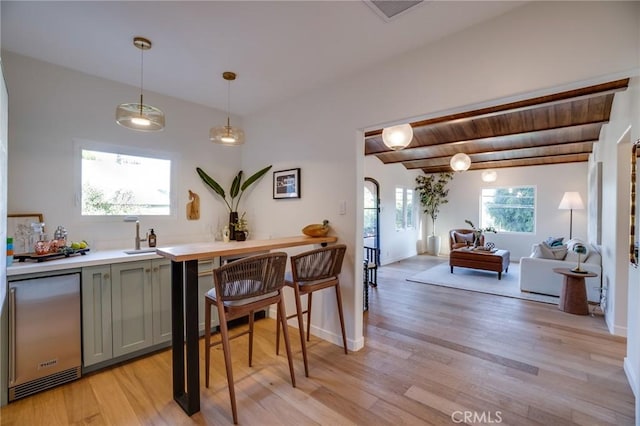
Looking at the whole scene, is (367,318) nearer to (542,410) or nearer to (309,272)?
(309,272)

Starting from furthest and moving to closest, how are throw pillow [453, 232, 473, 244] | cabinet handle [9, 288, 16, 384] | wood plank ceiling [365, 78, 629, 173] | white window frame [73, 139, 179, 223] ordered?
throw pillow [453, 232, 473, 244]
wood plank ceiling [365, 78, 629, 173]
white window frame [73, 139, 179, 223]
cabinet handle [9, 288, 16, 384]

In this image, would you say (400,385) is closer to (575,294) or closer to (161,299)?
(161,299)

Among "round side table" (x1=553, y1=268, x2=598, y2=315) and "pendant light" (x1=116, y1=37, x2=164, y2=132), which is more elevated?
"pendant light" (x1=116, y1=37, x2=164, y2=132)

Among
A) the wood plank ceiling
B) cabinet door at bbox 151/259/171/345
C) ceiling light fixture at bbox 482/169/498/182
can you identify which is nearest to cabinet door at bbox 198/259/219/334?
cabinet door at bbox 151/259/171/345

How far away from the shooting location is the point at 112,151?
3.00 m

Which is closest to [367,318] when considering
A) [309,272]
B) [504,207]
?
[309,272]

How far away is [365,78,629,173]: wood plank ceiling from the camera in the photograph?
3.27 metres

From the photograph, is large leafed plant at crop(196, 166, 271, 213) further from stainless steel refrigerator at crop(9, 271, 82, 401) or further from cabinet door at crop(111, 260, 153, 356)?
stainless steel refrigerator at crop(9, 271, 82, 401)

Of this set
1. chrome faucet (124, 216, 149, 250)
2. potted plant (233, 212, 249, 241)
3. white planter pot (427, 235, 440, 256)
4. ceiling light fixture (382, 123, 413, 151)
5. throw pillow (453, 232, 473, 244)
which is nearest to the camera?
chrome faucet (124, 216, 149, 250)

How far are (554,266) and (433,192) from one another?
456 centimetres

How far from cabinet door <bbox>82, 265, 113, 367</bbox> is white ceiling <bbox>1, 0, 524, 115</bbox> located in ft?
5.92

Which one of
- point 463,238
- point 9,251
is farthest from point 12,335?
point 463,238

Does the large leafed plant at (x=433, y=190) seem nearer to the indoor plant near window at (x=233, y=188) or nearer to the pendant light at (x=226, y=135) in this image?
the indoor plant near window at (x=233, y=188)

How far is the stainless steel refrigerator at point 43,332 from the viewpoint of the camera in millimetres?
1994
